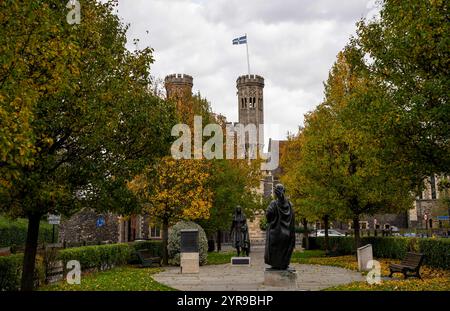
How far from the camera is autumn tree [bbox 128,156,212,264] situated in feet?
75.5

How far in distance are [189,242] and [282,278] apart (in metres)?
6.30

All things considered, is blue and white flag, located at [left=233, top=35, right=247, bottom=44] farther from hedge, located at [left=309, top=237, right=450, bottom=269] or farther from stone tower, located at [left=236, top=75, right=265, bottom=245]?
hedge, located at [left=309, top=237, right=450, bottom=269]

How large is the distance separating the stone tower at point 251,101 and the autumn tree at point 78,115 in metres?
68.1

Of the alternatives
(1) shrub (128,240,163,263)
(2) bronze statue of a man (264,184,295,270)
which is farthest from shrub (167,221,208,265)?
(2) bronze statue of a man (264,184,295,270)

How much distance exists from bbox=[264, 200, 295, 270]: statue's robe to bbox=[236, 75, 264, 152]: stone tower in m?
70.3

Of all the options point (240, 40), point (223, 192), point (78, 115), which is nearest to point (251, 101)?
point (240, 40)

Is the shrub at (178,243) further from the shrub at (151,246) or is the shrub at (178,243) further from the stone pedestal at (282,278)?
the stone pedestal at (282,278)

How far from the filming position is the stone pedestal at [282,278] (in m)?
12.3

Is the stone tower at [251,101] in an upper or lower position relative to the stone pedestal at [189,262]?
upper

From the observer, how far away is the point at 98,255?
19.4 m

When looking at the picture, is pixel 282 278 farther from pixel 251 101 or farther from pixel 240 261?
pixel 251 101

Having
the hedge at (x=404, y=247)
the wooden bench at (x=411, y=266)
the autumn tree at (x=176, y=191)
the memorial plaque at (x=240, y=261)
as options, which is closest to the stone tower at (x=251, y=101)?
the hedge at (x=404, y=247)

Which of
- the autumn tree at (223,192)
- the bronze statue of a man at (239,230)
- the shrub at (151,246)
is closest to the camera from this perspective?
the bronze statue of a man at (239,230)
